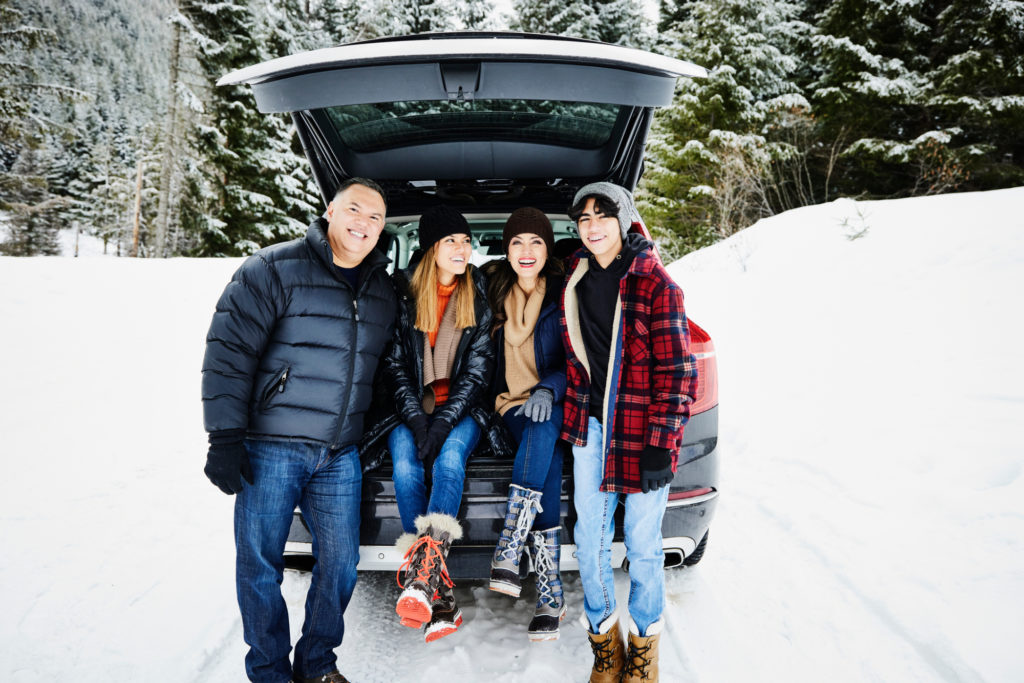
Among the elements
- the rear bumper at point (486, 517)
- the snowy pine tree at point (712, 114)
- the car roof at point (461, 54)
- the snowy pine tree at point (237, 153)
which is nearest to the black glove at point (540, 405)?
the rear bumper at point (486, 517)

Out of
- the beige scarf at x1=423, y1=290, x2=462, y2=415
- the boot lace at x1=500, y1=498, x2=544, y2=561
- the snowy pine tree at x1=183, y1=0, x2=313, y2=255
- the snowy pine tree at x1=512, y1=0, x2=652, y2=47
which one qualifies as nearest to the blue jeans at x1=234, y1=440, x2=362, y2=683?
the beige scarf at x1=423, y1=290, x2=462, y2=415

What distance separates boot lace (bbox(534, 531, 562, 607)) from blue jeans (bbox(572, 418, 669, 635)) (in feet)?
0.38

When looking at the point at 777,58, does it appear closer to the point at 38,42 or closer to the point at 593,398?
the point at 593,398

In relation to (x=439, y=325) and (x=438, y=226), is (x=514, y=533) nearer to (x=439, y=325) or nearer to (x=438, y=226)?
(x=439, y=325)

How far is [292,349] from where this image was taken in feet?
6.05

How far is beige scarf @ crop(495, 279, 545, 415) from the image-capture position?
2.28 meters

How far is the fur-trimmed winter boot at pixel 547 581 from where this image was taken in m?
1.96

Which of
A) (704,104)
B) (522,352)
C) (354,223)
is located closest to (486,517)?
(522,352)

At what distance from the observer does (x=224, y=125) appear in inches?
572

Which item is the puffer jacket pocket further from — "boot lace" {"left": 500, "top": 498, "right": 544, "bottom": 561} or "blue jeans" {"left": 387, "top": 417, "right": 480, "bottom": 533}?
"boot lace" {"left": 500, "top": 498, "right": 544, "bottom": 561}

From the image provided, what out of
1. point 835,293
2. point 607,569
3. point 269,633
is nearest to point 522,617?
point 607,569

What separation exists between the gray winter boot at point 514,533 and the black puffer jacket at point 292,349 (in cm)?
64

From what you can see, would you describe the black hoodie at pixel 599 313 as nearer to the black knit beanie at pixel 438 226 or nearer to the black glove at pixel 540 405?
the black glove at pixel 540 405

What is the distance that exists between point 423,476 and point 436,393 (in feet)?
1.30
